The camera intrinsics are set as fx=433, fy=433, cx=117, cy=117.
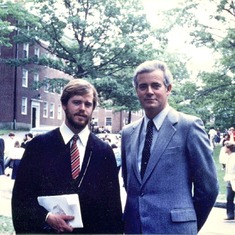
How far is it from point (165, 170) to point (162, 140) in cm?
20

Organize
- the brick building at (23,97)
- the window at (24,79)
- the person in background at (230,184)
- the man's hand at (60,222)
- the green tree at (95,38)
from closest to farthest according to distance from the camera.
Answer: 1. the man's hand at (60,222)
2. the person in background at (230,184)
3. the green tree at (95,38)
4. the brick building at (23,97)
5. the window at (24,79)

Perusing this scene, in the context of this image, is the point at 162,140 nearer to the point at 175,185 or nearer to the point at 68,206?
the point at 175,185

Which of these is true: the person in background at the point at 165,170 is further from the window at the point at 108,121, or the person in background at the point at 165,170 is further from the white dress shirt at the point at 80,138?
the window at the point at 108,121

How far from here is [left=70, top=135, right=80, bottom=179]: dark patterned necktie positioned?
9.04 ft

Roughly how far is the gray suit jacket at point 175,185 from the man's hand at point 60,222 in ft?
1.45

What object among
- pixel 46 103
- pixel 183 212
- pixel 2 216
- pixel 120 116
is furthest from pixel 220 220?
pixel 120 116

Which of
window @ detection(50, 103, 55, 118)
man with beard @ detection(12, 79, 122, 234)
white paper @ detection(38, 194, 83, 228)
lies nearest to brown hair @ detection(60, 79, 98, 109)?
man with beard @ detection(12, 79, 122, 234)

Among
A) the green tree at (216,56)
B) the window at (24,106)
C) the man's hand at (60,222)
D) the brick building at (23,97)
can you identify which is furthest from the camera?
the window at (24,106)

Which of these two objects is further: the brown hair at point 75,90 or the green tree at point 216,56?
the green tree at point 216,56

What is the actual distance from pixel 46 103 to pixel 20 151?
29.3 m

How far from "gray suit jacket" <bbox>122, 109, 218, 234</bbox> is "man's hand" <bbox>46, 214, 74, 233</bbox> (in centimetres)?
44

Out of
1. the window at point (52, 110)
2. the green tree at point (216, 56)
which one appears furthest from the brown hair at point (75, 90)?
the window at point (52, 110)

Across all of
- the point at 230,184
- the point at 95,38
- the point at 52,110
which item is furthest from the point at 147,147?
the point at 52,110

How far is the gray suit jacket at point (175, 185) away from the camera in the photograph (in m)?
2.71
